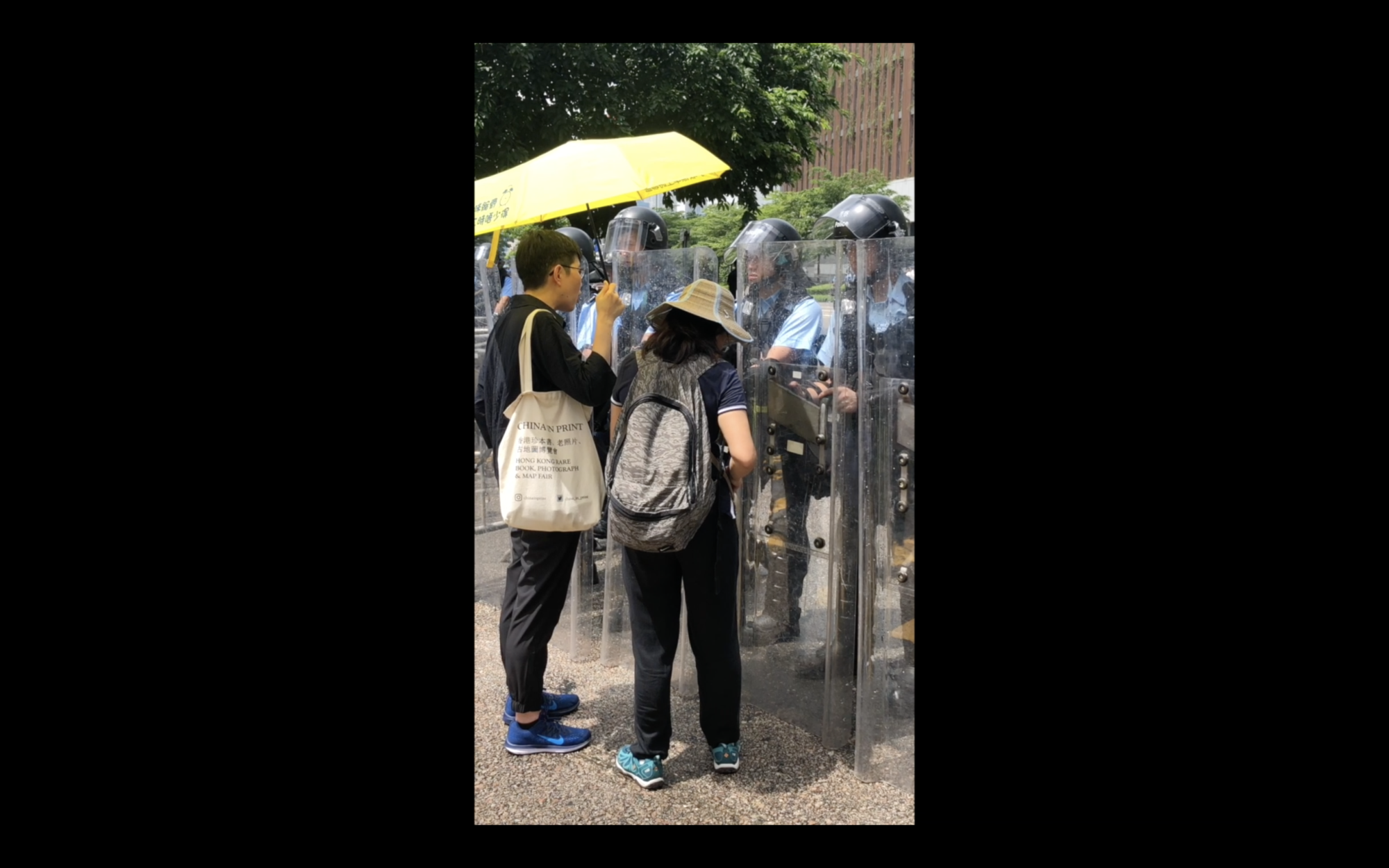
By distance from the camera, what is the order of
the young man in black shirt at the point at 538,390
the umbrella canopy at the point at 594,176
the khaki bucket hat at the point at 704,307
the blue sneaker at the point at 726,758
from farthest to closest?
the umbrella canopy at the point at 594,176 < the blue sneaker at the point at 726,758 < the young man in black shirt at the point at 538,390 < the khaki bucket hat at the point at 704,307

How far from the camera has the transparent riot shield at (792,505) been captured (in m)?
3.91

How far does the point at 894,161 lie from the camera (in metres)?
25.8

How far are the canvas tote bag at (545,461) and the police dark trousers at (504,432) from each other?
6 centimetres

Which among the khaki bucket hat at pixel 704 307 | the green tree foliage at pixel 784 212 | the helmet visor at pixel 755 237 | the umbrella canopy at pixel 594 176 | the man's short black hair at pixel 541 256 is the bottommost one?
the khaki bucket hat at pixel 704 307

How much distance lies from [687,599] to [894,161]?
24049 millimetres

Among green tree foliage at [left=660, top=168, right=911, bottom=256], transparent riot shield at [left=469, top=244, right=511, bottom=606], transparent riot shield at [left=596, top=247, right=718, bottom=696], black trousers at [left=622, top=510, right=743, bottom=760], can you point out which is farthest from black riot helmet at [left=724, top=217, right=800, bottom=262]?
green tree foliage at [left=660, top=168, right=911, bottom=256]

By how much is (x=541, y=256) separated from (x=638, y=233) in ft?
8.65

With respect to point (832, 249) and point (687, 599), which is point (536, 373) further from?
point (832, 249)

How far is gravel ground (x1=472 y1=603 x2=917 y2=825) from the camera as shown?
11.5 feet

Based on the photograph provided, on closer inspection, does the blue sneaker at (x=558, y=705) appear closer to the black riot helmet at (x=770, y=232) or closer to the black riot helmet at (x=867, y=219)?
the black riot helmet at (x=770, y=232)

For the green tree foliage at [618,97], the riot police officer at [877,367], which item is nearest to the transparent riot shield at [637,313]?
the riot police officer at [877,367]

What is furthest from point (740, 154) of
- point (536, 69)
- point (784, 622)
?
point (784, 622)

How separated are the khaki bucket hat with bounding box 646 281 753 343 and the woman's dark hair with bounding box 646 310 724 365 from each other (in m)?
0.02

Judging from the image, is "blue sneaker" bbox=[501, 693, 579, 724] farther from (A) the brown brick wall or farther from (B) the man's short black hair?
(A) the brown brick wall
